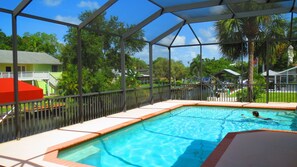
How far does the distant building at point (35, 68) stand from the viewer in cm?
2205

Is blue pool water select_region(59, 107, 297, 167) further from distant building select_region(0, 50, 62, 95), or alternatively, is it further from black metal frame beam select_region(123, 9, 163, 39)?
distant building select_region(0, 50, 62, 95)

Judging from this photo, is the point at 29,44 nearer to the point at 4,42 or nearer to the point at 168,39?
the point at 4,42

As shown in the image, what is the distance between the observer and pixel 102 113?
7.52m

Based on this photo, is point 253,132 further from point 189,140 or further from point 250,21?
point 250,21

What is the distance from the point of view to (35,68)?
2514 cm

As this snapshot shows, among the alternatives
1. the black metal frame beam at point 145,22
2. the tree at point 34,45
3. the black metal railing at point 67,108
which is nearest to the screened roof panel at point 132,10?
the black metal frame beam at point 145,22

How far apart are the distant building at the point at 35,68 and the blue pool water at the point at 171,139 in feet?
57.4

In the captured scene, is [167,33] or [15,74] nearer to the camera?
[15,74]

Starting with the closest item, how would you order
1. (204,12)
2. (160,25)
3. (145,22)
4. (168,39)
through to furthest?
1. (145,22)
2. (204,12)
3. (160,25)
4. (168,39)

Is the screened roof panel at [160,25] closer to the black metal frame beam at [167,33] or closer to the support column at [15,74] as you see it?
the black metal frame beam at [167,33]

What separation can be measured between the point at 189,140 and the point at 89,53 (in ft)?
33.1

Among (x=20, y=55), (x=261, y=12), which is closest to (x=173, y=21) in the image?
(x=261, y=12)

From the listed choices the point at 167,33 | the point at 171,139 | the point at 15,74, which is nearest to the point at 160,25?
the point at 167,33

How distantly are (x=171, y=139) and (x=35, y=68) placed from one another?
22.9 meters
